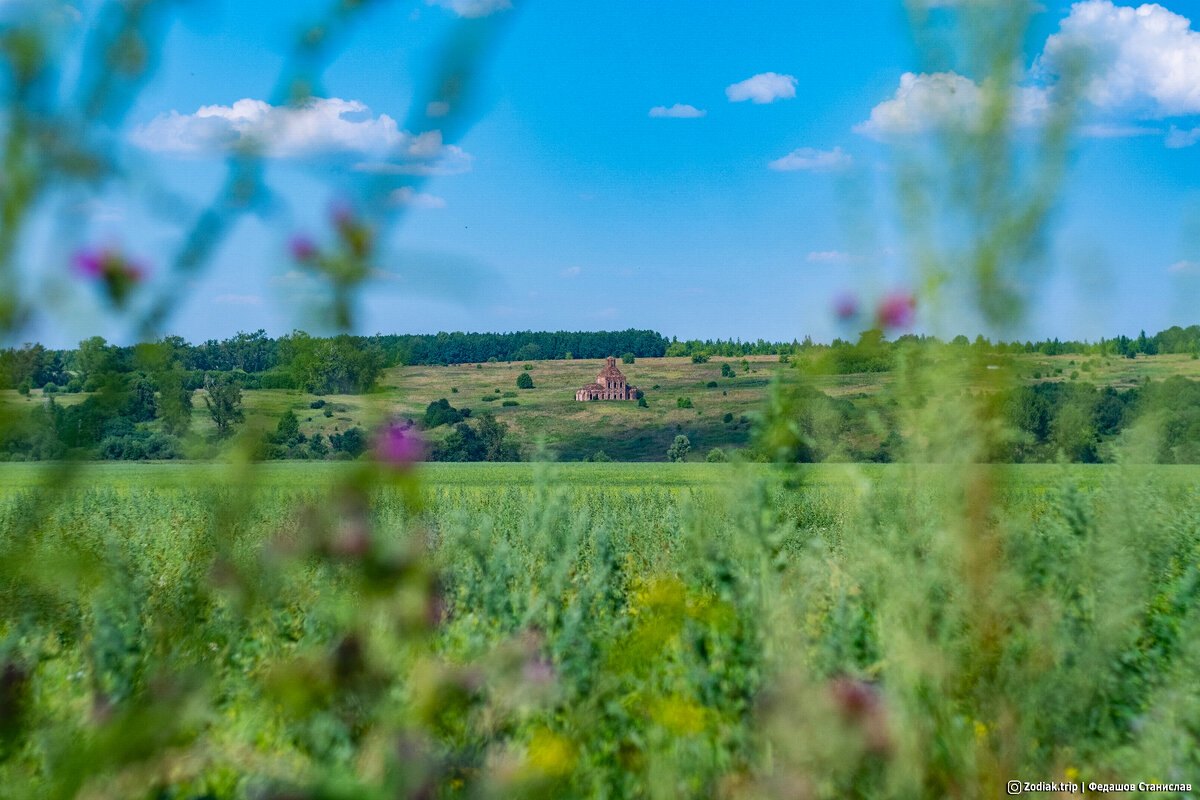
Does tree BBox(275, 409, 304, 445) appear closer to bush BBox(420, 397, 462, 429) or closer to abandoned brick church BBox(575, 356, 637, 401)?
bush BBox(420, 397, 462, 429)

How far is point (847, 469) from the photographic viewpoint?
1.73 m

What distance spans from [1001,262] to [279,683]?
99 centimetres

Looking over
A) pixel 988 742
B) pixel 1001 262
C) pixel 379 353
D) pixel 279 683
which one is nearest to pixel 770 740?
pixel 988 742

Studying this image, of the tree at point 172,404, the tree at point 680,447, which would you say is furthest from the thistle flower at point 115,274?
the tree at point 680,447

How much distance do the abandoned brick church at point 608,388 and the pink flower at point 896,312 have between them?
67552 millimetres

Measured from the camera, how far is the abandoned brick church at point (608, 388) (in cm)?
6912

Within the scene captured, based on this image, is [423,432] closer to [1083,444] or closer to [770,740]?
[1083,444]

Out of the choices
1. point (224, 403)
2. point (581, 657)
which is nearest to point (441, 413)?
point (224, 403)

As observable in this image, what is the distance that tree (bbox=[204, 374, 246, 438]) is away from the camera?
65cm

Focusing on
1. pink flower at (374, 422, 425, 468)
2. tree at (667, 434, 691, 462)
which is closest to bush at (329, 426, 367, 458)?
pink flower at (374, 422, 425, 468)

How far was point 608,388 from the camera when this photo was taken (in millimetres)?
69312

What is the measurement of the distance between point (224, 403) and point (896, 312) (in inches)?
29.2

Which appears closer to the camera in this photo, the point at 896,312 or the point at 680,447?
the point at 896,312

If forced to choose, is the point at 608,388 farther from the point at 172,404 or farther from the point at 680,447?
the point at 172,404
